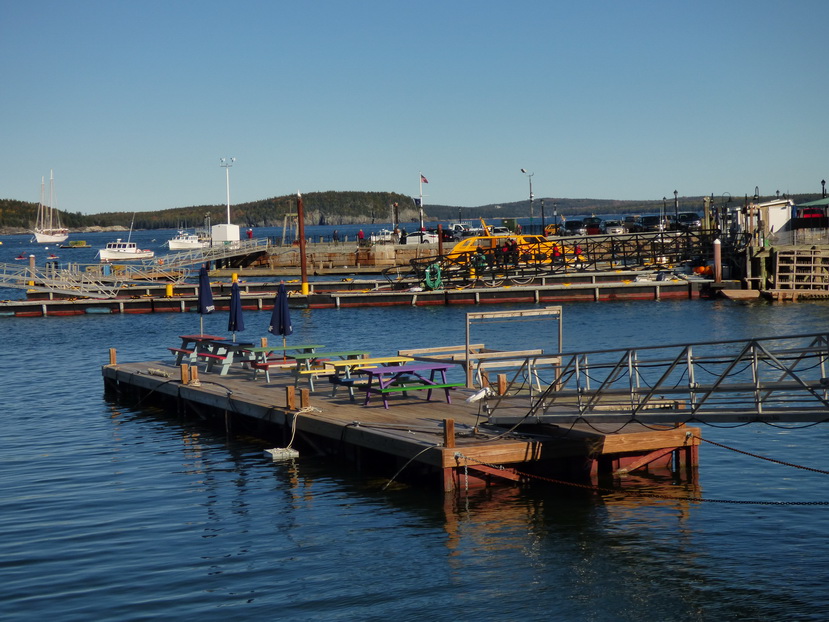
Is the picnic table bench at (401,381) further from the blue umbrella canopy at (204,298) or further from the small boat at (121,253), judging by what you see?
the small boat at (121,253)

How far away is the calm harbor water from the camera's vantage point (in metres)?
11.9

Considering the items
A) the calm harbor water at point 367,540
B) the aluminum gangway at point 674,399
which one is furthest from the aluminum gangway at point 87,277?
the aluminum gangway at point 674,399

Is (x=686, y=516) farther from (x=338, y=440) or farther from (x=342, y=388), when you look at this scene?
(x=342, y=388)

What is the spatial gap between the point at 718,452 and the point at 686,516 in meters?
4.90

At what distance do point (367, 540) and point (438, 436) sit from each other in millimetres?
2823

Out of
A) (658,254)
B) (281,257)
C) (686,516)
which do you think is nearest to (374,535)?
(686,516)

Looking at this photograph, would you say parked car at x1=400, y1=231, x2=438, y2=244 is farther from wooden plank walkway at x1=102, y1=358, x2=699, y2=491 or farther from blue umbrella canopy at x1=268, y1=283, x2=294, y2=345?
wooden plank walkway at x1=102, y1=358, x2=699, y2=491

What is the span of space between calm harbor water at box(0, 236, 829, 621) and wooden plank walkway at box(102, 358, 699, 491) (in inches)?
19.7

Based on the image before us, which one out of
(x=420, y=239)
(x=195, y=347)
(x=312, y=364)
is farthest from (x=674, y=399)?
(x=420, y=239)

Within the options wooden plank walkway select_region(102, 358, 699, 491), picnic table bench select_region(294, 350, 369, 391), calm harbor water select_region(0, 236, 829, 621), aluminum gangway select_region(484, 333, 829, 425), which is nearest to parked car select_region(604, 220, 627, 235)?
picnic table bench select_region(294, 350, 369, 391)

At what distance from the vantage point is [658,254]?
2520 inches

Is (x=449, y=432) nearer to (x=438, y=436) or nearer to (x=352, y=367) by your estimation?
(x=438, y=436)

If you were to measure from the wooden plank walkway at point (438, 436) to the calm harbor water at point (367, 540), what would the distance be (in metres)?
0.50

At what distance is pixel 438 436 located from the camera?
16.6m
